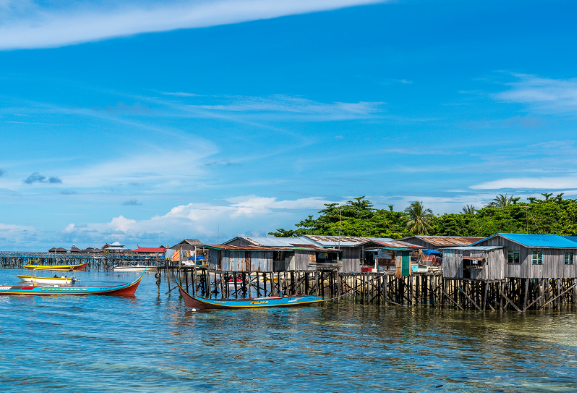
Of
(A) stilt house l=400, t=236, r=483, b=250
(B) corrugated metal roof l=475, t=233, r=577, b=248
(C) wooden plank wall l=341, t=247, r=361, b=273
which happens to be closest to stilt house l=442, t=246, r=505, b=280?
(B) corrugated metal roof l=475, t=233, r=577, b=248

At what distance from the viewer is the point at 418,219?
9225cm

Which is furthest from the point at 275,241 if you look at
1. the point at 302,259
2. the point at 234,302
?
the point at 234,302

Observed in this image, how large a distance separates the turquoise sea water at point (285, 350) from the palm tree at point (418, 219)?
50439mm

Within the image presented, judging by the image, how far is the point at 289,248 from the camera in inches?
1859

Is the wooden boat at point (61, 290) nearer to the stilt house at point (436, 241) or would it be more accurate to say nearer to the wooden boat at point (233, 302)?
the wooden boat at point (233, 302)

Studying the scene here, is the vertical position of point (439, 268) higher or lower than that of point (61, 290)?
higher

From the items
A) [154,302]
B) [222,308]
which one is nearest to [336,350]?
[222,308]

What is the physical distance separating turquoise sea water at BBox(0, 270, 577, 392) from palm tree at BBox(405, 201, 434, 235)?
50439 millimetres

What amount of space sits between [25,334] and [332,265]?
87.3 feet

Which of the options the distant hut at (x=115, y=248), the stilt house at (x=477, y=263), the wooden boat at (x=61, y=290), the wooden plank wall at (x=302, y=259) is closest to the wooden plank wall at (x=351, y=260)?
the wooden plank wall at (x=302, y=259)

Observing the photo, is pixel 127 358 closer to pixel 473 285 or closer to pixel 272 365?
pixel 272 365

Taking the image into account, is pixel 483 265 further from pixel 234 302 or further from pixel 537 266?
pixel 234 302

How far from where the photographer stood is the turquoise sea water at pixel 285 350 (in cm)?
2066

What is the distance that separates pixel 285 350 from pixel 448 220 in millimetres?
70026
